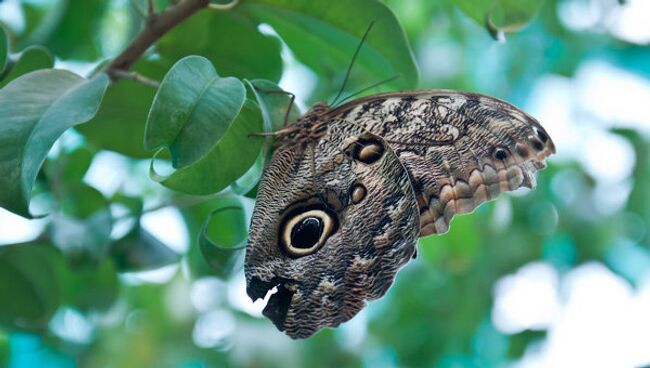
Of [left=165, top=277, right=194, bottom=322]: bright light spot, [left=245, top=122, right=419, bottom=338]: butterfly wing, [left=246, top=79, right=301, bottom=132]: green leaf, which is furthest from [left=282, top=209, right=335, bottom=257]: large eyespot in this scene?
[left=165, top=277, right=194, bottom=322]: bright light spot

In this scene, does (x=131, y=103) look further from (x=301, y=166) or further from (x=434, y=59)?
(x=434, y=59)

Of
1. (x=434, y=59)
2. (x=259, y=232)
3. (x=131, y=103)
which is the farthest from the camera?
(x=434, y=59)

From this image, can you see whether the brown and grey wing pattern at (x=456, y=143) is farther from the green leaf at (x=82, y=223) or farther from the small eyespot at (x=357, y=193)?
the green leaf at (x=82, y=223)

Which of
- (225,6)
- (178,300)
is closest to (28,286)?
(225,6)

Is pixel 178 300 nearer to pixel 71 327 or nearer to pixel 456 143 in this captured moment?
pixel 71 327

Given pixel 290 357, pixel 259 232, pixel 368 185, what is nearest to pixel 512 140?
pixel 368 185
